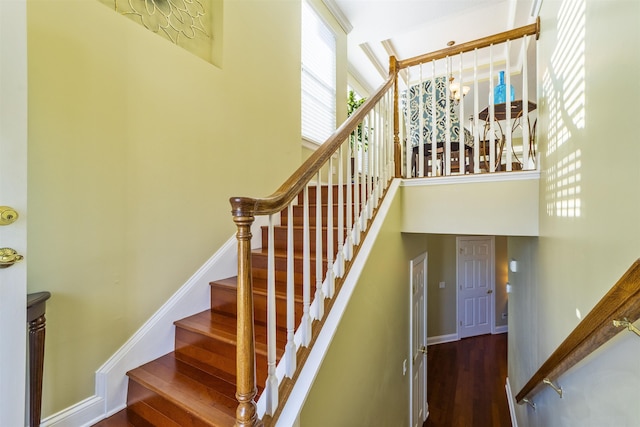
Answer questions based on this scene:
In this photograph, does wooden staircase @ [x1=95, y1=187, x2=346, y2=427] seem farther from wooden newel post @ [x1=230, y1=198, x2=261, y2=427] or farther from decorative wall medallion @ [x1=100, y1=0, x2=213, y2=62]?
decorative wall medallion @ [x1=100, y1=0, x2=213, y2=62]

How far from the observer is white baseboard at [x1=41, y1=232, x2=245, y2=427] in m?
1.34

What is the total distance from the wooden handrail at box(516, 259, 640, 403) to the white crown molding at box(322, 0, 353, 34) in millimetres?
3840

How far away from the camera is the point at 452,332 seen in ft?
18.4

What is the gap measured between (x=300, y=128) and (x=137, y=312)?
7.05 ft

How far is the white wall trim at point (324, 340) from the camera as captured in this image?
106 cm

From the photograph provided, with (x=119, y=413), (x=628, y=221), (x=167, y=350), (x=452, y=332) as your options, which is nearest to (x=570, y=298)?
(x=628, y=221)

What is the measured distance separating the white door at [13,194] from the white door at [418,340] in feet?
8.54

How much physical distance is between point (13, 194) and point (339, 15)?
12.5 ft

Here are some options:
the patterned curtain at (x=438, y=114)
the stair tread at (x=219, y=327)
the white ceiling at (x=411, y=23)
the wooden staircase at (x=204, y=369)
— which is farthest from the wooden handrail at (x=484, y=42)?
the stair tread at (x=219, y=327)

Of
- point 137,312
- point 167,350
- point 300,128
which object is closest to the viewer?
point 137,312

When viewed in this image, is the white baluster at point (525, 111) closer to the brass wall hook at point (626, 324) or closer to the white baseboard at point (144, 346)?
the brass wall hook at point (626, 324)

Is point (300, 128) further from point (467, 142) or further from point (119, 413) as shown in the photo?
point (119, 413)

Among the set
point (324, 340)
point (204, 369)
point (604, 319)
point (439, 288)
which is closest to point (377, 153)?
point (324, 340)

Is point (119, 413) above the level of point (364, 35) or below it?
below
